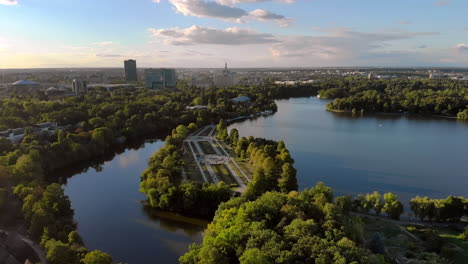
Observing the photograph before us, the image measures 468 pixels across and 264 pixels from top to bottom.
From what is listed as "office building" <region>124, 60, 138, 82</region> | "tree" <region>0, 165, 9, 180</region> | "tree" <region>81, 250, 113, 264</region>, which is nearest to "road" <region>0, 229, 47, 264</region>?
"tree" <region>81, 250, 113, 264</region>

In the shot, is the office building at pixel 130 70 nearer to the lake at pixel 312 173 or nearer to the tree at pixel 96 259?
the lake at pixel 312 173

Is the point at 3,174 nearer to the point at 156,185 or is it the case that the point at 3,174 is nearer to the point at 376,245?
the point at 156,185

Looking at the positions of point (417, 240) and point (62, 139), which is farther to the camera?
point (62, 139)

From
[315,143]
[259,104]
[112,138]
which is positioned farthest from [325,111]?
[112,138]

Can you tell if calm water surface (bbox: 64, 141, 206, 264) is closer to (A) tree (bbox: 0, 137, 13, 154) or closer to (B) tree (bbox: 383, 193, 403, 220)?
(A) tree (bbox: 0, 137, 13, 154)

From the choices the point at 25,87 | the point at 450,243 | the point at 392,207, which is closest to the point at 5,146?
the point at 392,207

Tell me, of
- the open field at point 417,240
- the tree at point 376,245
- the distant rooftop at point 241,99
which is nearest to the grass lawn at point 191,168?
the open field at point 417,240
